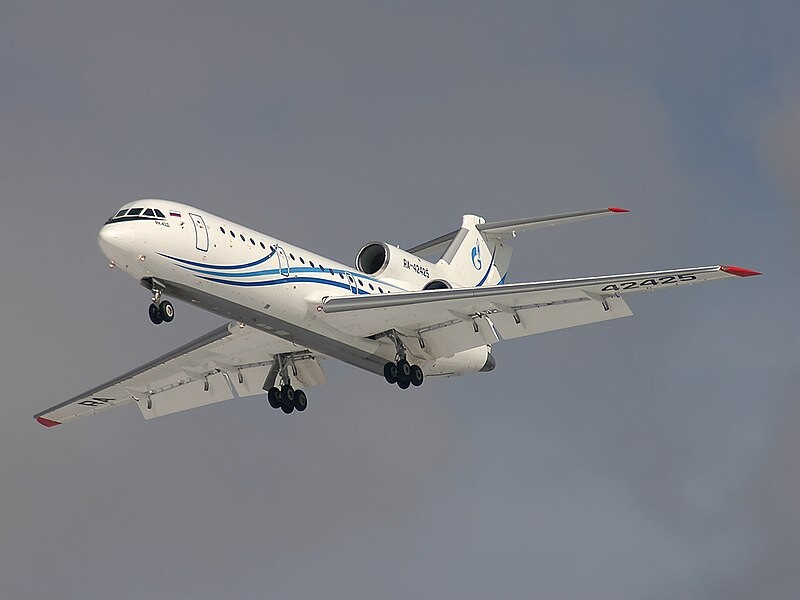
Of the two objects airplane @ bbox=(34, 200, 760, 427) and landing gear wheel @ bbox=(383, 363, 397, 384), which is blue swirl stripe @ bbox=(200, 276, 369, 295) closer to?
airplane @ bbox=(34, 200, 760, 427)

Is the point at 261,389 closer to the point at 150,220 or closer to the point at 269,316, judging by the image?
the point at 269,316

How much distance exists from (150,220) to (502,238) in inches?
478

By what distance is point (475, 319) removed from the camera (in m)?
33.2

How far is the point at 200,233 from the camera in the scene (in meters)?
30.4

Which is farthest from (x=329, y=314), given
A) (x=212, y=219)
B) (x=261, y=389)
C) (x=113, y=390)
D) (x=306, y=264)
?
(x=113, y=390)

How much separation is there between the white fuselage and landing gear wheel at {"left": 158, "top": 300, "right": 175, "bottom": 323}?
467 mm

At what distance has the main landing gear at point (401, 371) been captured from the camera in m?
33.7

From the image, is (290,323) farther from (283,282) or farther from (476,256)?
(476,256)

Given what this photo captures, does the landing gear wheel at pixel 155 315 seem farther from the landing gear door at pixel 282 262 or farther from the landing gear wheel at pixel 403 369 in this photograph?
the landing gear wheel at pixel 403 369

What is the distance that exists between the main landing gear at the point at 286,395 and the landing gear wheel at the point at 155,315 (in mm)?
5889

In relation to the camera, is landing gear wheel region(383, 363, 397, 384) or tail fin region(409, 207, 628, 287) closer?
landing gear wheel region(383, 363, 397, 384)

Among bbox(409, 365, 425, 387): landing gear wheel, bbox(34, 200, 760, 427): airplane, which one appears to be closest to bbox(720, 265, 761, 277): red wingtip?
bbox(34, 200, 760, 427): airplane

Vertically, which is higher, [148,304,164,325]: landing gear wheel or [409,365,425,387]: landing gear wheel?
[409,365,425,387]: landing gear wheel

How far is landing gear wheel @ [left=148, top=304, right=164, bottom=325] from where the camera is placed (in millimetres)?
29969
